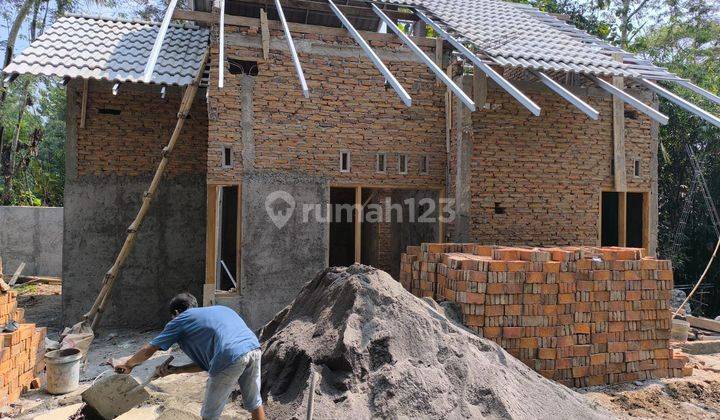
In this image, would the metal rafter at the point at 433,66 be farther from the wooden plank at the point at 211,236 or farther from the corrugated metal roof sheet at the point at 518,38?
the wooden plank at the point at 211,236

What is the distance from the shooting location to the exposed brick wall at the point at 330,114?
749 centimetres

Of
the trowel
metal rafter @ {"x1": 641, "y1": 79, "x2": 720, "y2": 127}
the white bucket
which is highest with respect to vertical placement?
metal rafter @ {"x1": 641, "y1": 79, "x2": 720, "y2": 127}

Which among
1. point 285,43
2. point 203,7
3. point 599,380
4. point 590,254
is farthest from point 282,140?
point 599,380

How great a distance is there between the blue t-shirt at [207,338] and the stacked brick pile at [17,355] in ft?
8.07

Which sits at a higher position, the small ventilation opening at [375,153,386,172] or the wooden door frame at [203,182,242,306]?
the small ventilation opening at [375,153,386,172]

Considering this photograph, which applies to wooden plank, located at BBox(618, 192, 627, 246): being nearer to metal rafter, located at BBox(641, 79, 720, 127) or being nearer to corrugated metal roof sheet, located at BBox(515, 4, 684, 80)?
metal rafter, located at BBox(641, 79, 720, 127)

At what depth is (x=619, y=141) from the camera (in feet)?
28.0

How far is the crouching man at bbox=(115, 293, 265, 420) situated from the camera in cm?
376

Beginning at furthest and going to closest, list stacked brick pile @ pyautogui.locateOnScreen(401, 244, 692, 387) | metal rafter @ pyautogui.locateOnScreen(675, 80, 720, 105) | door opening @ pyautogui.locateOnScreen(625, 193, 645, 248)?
door opening @ pyautogui.locateOnScreen(625, 193, 645, 248), metal rafter @ pyautogui.locateOnScreen(675, 80, 720, 105), stacked brick pile @ pyautogui.locateOnScreen(401, 244, 692, 387)

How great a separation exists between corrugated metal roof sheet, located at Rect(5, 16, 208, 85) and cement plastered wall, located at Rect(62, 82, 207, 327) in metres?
0.57

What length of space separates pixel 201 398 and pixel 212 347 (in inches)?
70.3

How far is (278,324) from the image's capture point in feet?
21.2

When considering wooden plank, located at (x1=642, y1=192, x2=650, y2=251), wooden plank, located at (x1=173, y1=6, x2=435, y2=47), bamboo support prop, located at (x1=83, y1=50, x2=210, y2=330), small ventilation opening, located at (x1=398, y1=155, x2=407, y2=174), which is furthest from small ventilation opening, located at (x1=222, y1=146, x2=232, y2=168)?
wooden plank, located at (x1=642, y1=192, x2=650, y2=251)

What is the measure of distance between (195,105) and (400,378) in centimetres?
641
